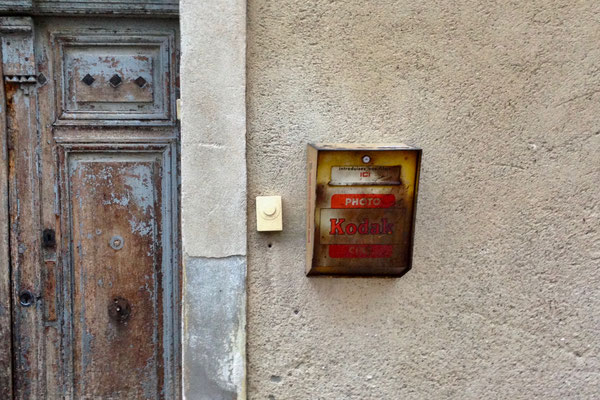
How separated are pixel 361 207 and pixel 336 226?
12 centimetres

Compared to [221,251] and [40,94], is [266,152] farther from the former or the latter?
[40,94]

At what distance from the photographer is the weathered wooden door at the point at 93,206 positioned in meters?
2.17

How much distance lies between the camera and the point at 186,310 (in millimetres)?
1918

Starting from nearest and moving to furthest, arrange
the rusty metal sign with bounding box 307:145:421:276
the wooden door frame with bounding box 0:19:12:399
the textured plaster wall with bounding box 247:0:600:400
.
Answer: the rusty metal sign with bounding box 307:145:421:276, the textured plaster wall with bounding box 247:0:600:400, the wooden door frame with bounding box 0:19:12:399

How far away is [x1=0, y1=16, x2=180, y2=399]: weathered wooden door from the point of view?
7.13 feet

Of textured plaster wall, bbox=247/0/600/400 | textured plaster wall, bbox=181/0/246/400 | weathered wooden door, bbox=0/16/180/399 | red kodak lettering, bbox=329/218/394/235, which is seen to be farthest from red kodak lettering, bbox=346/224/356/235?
weathered wooden door, bbox=0/16/180/399

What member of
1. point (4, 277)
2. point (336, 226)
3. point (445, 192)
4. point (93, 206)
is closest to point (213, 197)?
point (336, 226)

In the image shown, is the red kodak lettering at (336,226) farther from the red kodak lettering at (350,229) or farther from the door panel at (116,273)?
the door panel at (116,273)

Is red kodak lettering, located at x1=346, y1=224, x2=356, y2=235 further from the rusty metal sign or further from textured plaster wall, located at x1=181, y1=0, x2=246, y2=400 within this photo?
textured plaster wall, located at x1=181, y1=0, x2=246, y2=400

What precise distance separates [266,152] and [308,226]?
0.34 m

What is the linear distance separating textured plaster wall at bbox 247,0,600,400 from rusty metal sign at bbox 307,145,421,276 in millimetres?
149

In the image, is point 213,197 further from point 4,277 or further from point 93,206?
point 4,277

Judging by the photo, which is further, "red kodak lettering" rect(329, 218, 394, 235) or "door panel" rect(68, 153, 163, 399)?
"door panel" rect(68, 153, 163, 399)

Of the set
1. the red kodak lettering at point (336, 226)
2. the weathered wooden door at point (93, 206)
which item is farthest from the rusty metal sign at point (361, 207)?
the weathered wooden door at point (93, 206)
